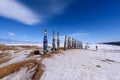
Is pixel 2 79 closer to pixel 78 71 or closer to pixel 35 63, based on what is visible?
pixel 35 63

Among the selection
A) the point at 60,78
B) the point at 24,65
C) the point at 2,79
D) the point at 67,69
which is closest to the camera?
the point at 60,78

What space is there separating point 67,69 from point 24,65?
14.4ft

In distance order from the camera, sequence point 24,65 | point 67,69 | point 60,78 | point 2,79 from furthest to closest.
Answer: point 24,65, point 67,69, point 2,79, point 60,78

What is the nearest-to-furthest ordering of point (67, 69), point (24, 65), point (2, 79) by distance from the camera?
point (2, 79), point (67, 69), point (24, 65)

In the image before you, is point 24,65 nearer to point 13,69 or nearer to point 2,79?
point 13,69

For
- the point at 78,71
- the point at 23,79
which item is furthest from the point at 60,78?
the point at 23,79

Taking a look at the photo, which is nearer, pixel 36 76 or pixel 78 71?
pixel 36 76

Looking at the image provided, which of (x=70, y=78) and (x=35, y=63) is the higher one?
(x=35, y=63)

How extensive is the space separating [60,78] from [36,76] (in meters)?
1.99

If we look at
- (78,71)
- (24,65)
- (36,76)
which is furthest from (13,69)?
(78,71)

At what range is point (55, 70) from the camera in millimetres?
11852

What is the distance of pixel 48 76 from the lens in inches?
420

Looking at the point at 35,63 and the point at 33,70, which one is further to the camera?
the point at 35,63

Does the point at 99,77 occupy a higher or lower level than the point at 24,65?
lower
